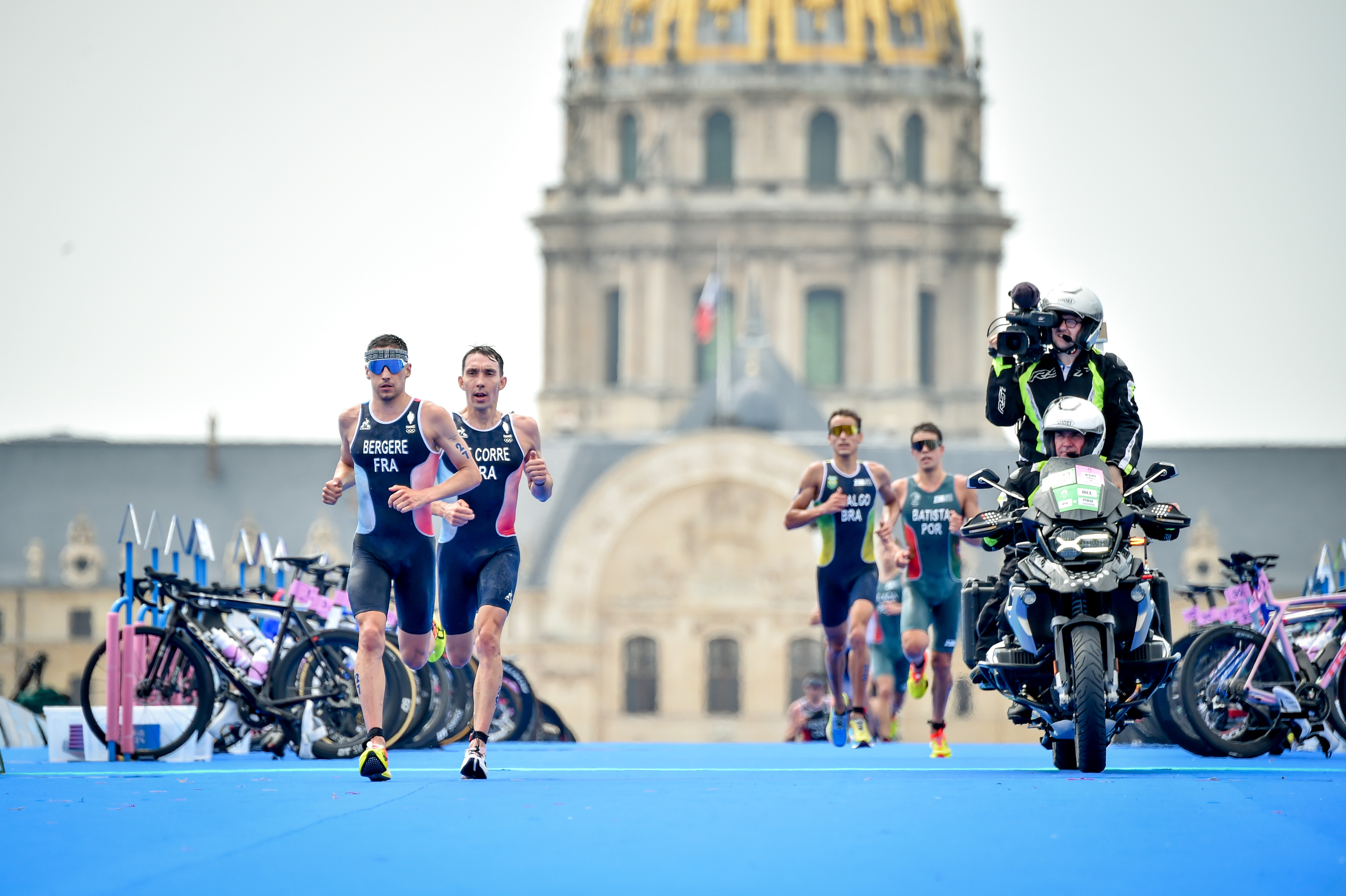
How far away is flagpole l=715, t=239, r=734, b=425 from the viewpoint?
77.7 meters

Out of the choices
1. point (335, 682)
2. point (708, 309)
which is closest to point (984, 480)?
point (335, 682)

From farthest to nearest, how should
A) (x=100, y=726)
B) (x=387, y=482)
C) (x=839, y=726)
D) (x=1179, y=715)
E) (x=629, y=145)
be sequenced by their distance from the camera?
(x=629, y=145) < (x=839, y=726) < (x=100, y=726) < (x=1179, y=715) < (x=387, y=482)

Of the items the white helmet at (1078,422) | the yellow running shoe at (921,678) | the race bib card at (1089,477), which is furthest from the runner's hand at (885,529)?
the race bib card at (1089,477)

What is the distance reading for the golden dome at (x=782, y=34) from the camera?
91.7 metres

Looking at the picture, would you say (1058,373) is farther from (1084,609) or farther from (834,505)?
(834,505)

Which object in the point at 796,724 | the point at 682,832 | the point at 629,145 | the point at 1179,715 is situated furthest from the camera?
the point at 629,145

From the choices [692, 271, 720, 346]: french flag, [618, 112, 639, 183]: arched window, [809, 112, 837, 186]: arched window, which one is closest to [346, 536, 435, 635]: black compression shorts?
[692, 271, 720, 346]: french flag

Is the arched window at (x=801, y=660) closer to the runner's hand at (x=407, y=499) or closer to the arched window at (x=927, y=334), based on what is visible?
the arched window at (x=927, y=334)

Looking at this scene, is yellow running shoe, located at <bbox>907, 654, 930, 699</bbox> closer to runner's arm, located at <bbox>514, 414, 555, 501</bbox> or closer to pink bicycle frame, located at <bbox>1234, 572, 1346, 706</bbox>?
pink bicycle frame, located at <bbox>1234, 572, 1346, 706</bbox>

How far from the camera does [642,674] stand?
225 feet

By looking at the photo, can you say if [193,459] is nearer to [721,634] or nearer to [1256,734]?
[721,634]

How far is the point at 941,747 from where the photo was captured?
603 inches

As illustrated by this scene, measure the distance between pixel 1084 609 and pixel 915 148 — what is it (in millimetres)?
81141

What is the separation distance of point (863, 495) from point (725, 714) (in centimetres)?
5207
